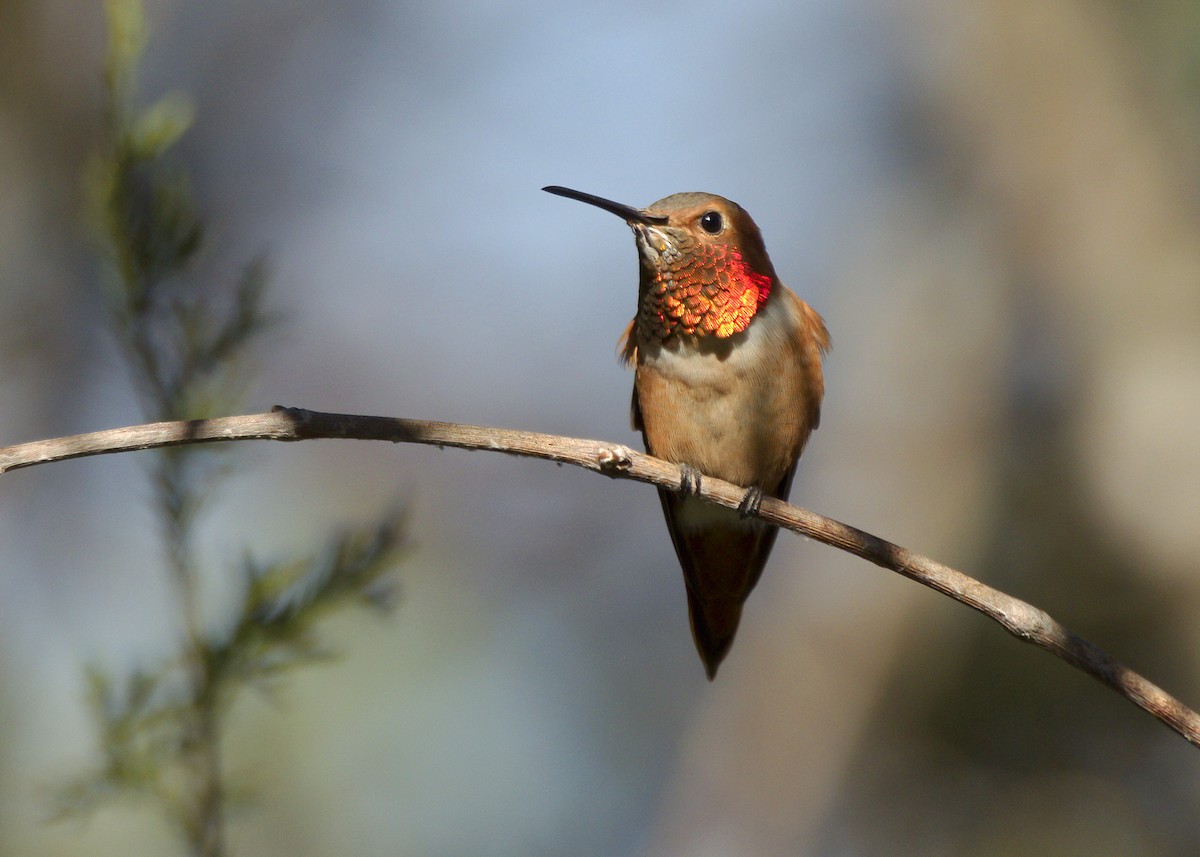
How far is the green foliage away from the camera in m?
1.50

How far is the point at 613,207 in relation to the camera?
3371 mm

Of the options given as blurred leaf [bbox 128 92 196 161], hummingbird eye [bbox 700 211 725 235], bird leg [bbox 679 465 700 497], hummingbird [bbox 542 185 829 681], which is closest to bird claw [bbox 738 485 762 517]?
hummingbird [bbox 542 185 829 681]

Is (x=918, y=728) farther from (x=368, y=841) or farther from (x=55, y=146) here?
(x=55, y=146)

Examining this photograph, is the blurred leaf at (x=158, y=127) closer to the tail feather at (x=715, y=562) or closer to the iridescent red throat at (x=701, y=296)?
the iridescent red throat at (x=701, y=296)

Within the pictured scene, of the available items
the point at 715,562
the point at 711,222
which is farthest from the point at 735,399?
the point at 715,562

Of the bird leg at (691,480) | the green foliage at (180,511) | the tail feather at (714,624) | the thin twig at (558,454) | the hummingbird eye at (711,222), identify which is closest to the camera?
the green foliage at (180,511)

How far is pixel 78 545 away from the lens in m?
4.40

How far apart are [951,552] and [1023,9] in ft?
14.0

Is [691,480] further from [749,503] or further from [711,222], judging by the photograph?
[711,222]

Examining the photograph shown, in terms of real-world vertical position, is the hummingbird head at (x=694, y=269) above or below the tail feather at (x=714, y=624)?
above

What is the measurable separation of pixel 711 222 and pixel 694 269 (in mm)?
204

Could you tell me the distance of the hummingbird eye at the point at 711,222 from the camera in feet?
11.5

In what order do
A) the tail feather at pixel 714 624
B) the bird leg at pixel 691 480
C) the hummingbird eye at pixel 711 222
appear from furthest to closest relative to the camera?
the tail feather at pixel 714 624
the hummingbird eye at pixel 711 222
the bird leg at pixel 691 480

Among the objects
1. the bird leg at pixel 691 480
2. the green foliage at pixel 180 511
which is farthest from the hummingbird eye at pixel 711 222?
the green foliage at pixel 180 511
